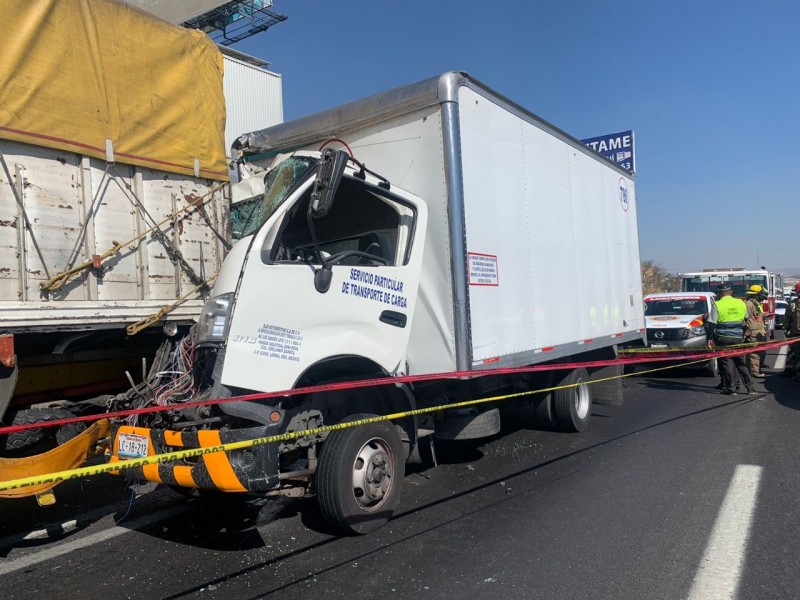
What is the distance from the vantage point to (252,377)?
3727 millimetres

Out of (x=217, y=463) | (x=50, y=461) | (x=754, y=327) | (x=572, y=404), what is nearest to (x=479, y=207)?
(x=217, y=463)

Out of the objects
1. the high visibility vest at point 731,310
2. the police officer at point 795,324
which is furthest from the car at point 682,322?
the high visibility vest at point 731,310

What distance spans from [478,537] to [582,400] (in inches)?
161

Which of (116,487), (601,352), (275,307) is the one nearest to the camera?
(275,307)

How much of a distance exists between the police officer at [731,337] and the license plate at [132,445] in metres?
9.36

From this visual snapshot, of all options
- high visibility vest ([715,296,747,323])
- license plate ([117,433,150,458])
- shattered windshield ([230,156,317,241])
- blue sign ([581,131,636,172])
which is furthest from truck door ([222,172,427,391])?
blue sign ([581,131,636,172])

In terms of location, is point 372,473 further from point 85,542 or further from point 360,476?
point 85,542

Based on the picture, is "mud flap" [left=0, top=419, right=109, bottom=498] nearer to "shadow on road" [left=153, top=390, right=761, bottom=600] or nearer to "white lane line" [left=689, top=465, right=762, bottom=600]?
"shadow on road" [left=153, top=390, right=761, bottom=600]

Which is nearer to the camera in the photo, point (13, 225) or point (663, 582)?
point (663, 582)

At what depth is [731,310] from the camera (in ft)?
35.5

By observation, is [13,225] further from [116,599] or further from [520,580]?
[520,580]

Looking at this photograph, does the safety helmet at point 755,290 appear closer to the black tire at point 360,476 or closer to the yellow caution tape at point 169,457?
the yellow caution tape at point 169,457

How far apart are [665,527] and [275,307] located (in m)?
3.17

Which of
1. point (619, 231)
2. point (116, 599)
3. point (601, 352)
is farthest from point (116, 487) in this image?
point (619, 231)
